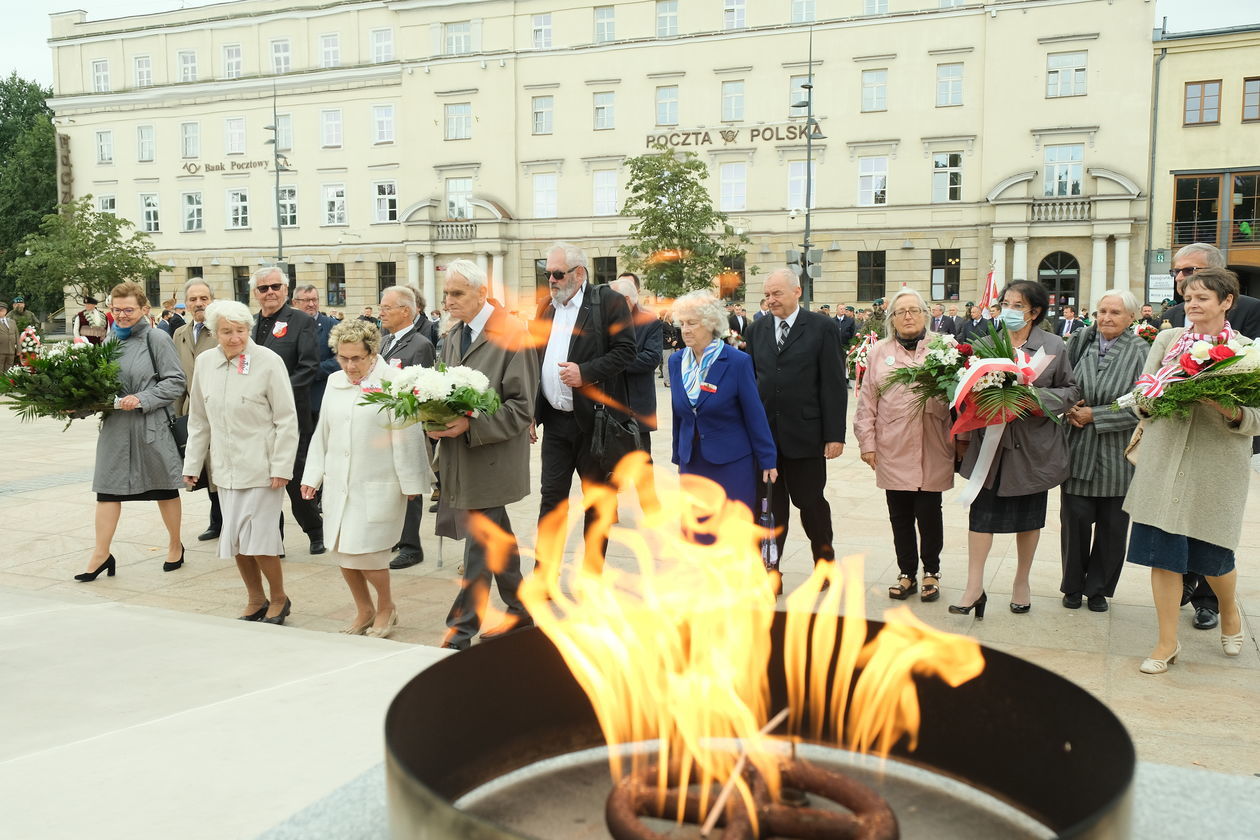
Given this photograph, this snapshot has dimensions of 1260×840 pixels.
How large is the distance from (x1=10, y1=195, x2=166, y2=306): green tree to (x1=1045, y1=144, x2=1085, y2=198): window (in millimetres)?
37823

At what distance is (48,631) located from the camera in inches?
187

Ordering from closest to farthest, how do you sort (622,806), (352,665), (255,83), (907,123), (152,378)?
(622,806) → (352,665) → (152,378) → (907,123) → (255,83)

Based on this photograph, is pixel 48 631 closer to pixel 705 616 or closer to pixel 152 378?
pixel 152 378

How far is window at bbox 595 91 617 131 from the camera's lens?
41.6 metres

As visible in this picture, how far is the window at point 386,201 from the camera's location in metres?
46.0

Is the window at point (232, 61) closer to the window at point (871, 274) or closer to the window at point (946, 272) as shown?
the window at point (871, 274)

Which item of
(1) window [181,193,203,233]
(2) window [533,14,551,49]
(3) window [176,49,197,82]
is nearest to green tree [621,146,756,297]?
(2) window [533,14,551,49]

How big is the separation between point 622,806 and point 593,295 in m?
4.28

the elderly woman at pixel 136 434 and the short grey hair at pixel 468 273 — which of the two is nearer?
the short grey hair at pixel 468 273

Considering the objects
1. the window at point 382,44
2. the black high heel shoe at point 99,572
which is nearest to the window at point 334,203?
the window at point 382,44

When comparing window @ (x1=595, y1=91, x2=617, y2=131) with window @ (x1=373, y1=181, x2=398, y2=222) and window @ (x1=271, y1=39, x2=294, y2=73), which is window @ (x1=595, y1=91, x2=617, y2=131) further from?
window @ (x1=271, y1=39, x2=294, y2=73)

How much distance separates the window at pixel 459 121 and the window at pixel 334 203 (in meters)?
6.75

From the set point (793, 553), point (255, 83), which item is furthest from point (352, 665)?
point (255, 83)

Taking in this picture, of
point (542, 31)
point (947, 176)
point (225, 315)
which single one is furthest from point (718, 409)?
point (542, 31)
